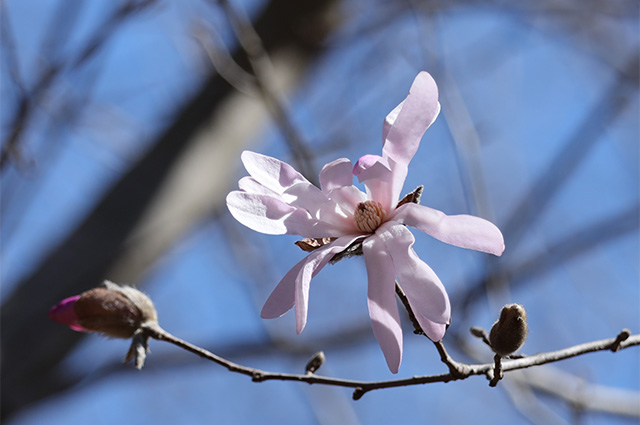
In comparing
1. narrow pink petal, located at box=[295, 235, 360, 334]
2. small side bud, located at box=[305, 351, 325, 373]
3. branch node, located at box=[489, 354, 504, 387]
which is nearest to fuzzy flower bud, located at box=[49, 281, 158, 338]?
small side bud, located at box=[305, 351, 325, 373]

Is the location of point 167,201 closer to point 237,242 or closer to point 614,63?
point 237,242

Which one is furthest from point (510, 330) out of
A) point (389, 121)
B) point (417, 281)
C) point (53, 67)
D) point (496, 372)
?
point (53, 67)

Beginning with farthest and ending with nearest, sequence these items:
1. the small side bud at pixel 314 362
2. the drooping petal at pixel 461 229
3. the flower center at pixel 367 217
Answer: the small side bud at pixel 314 362 → the flower center at pixel 367 217 → the drooping petal at pixel 461 229

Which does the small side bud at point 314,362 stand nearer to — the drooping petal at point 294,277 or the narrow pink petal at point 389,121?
the drooping petal at point 294,277

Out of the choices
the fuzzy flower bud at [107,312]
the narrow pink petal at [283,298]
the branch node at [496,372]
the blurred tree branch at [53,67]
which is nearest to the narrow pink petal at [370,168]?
the narrow pink petal at [283,298]

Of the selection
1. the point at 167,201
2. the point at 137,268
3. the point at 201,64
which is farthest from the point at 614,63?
the point at 137,268

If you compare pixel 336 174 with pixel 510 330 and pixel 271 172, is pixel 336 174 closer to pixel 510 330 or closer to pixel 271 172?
pixel 271 172
